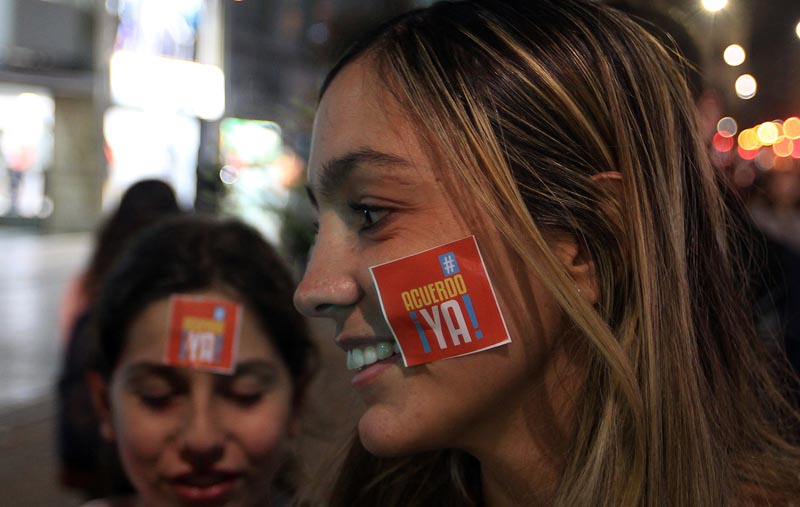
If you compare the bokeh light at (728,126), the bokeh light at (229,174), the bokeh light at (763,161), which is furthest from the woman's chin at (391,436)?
the bokeh light at (229,174)

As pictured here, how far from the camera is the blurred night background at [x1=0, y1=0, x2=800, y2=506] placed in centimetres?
225

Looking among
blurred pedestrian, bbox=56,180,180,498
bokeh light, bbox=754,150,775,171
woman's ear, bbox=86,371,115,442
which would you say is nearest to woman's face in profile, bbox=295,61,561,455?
woman's ear, bbox=86,371,115,442

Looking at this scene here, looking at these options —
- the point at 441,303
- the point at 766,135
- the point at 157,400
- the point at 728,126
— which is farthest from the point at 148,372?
the point at 766,135

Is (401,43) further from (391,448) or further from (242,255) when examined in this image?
(242,255)

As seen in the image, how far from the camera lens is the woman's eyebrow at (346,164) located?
101cm

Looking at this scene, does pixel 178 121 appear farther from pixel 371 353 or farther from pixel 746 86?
pixel 371 353

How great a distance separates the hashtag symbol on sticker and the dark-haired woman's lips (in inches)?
27.7

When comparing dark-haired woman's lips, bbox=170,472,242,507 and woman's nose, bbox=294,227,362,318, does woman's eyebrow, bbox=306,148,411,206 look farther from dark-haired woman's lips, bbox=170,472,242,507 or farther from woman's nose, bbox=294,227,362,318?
dark-haired woman's lips, bbox=170,472,242,507

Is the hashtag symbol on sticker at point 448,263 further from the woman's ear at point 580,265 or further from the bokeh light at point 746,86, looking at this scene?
the bokeh light at point 746,86

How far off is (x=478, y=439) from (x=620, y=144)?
445 millimetres

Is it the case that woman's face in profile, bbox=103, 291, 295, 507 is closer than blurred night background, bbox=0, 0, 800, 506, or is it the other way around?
woman's face in profile, bbox=103, 291, 295, 507

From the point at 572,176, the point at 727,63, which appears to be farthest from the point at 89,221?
the point at 572,176

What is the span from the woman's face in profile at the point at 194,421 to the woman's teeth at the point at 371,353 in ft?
→ 1.54

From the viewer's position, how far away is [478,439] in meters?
1.06
